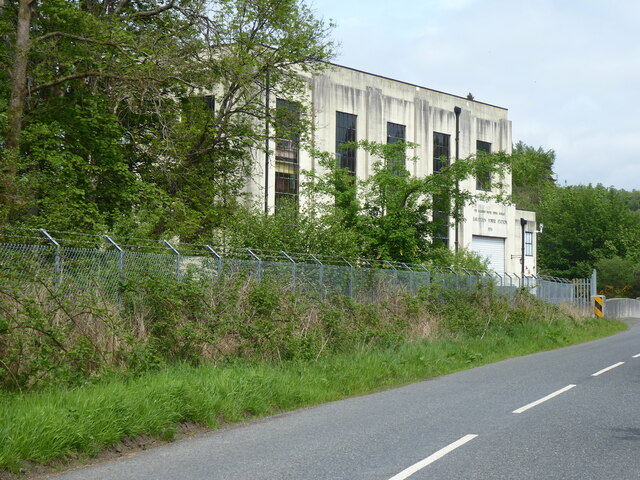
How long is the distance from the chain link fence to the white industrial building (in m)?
17.5

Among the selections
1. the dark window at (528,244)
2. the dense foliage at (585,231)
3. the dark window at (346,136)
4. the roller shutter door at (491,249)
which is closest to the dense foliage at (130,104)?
the dark window at (346,136)

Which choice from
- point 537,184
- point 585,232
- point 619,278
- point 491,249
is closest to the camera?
point 491,249

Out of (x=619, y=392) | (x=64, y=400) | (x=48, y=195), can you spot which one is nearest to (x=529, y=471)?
(x=64, y=400)

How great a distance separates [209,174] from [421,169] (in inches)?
1003

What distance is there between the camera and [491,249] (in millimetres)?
57188

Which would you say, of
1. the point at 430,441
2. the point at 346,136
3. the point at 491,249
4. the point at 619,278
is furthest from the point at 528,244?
the point at 430,441

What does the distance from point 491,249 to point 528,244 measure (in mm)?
7238

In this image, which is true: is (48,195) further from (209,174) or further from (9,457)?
(9,457)

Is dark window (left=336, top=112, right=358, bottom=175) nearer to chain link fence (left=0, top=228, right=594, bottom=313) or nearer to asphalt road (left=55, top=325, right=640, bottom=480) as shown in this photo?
chain link fence (left=0, top=228, right=594, bottom=313)

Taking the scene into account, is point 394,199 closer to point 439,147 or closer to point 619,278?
point 439,147

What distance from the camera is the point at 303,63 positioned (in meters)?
26.9

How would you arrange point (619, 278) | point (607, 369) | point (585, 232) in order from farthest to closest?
point (585, 232)
point (619, 278)
point (607, 369)

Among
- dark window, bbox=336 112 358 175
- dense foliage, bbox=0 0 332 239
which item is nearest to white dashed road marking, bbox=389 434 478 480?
dense foliage, bbox=0 0 332 239

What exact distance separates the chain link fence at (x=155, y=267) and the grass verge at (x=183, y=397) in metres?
1.93
